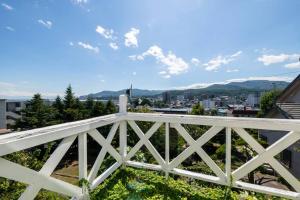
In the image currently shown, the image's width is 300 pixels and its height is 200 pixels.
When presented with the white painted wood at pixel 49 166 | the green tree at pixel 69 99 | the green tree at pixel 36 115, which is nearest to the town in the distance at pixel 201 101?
the green tree at pixel 69 99

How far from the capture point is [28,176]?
1.48 meters

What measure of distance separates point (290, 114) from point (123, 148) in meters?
5.46

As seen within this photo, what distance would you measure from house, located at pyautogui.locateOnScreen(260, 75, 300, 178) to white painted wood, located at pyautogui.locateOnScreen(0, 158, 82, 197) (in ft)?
18.2

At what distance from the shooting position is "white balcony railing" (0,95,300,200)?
147 centimetres

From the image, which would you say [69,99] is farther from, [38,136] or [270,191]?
[270,191]

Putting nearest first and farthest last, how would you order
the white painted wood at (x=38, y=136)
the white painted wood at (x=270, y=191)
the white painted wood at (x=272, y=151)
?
the white painted wood at (x=38, y=136) < the white painted wood at (x=272, y=151) < the white painted wood at (x=270, y=191)

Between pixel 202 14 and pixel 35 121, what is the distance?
15843 millimetres

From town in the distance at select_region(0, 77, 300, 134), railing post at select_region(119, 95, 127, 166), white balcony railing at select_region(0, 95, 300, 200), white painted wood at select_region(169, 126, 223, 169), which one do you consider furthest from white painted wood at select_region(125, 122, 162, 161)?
town in the distance at select_region(0, 77, 300, 134)

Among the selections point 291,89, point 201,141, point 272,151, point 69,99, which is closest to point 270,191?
point 272,151

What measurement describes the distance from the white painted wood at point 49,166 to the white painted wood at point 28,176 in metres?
0.03

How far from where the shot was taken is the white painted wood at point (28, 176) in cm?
133

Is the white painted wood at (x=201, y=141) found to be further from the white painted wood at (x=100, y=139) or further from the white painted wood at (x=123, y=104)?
the white painted wood at (x=123, y=104)

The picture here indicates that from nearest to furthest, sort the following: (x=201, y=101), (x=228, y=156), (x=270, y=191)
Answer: (x=270, y=191) < (x=228, y=156) < (x=201, y=101)

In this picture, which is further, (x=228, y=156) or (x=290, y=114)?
(x=290, y=114)
